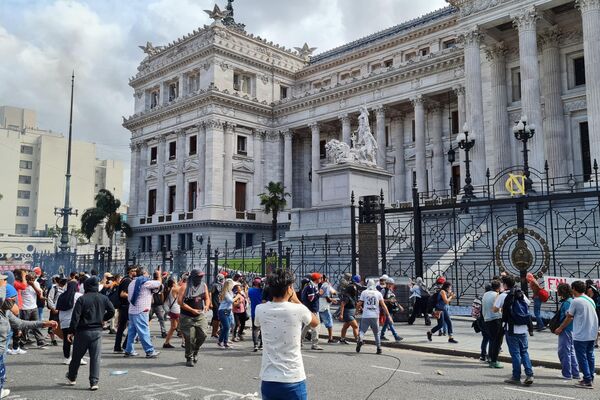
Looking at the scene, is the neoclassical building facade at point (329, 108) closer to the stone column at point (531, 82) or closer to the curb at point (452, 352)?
the stone column at point (531, 82)

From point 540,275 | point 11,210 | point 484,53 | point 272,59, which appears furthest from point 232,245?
point 11,210

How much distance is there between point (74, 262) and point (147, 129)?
2840 centimetres

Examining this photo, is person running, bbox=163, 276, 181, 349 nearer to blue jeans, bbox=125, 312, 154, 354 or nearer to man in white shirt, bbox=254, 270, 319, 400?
blue jeans, bbox=125, 312, 154, 354

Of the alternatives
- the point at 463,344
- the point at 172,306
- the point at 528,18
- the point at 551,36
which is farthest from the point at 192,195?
the point at 463,344

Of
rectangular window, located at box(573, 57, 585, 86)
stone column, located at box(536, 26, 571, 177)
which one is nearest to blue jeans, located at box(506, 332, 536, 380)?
stone column, located at box(536, 26, 571, 177)

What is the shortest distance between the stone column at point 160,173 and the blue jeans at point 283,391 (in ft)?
169

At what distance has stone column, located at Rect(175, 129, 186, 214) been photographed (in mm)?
51938

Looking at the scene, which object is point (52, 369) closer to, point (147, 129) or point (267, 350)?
point (267, 350)

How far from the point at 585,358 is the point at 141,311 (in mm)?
8214

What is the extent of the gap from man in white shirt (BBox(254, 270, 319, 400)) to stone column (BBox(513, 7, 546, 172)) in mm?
28171

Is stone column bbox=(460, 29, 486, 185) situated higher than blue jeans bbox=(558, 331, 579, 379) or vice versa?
stone column bbox=(460, 29, 486, 185)

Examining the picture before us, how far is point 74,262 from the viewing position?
31828 mm

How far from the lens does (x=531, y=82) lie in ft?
99.5

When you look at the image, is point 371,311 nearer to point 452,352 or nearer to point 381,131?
point 452,352
